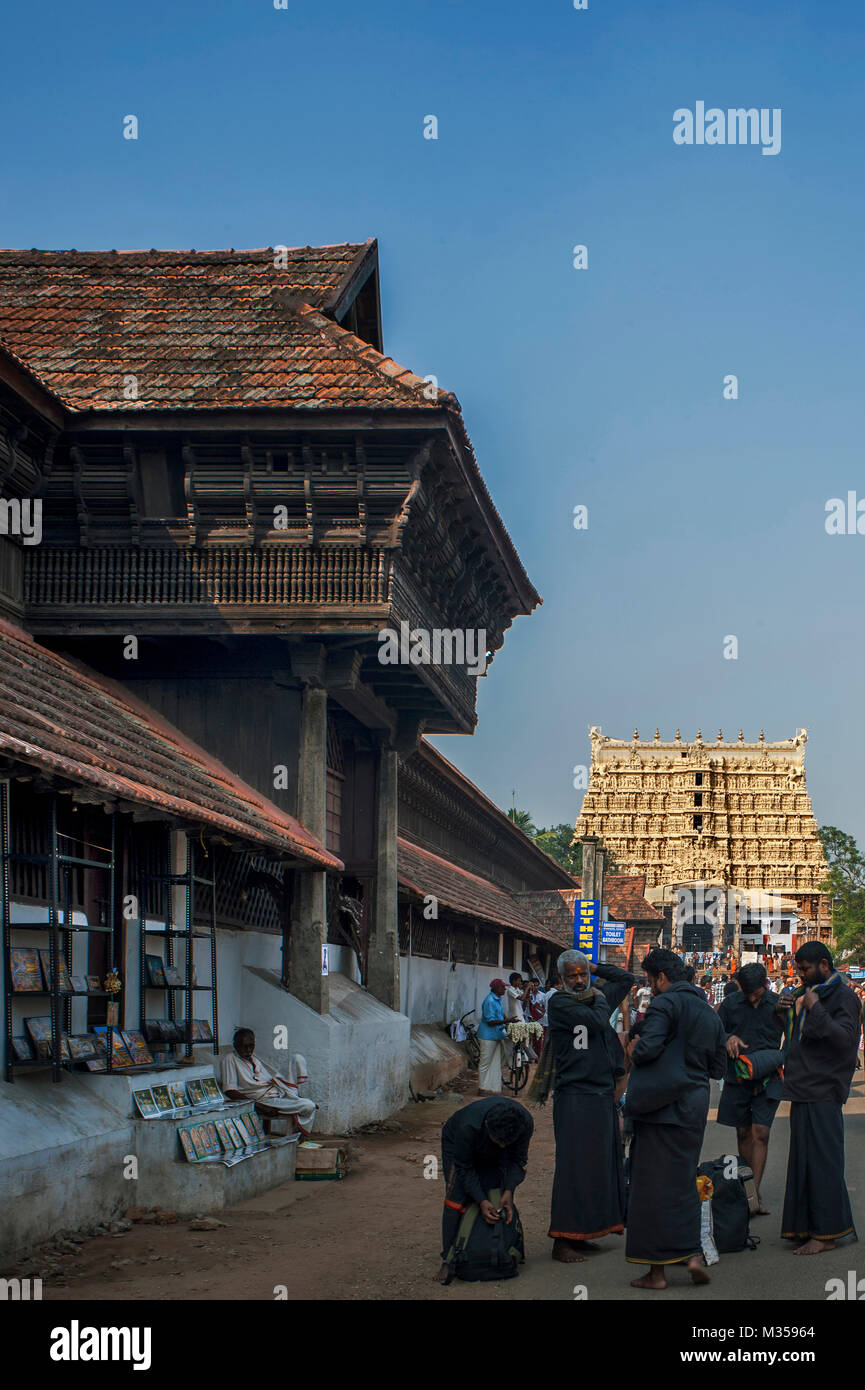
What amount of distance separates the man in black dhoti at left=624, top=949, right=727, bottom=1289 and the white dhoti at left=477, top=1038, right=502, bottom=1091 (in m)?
11.9

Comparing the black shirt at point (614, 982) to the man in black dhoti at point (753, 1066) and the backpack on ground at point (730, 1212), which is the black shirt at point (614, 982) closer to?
the backpack on ground at point (730, 1212)

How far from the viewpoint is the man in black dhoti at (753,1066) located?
1033 centimetres

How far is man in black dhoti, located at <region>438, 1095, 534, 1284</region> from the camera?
8.04 metres

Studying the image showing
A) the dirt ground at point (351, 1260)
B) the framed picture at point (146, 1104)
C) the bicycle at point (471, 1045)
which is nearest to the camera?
the dirt ground at point (351, 1260)

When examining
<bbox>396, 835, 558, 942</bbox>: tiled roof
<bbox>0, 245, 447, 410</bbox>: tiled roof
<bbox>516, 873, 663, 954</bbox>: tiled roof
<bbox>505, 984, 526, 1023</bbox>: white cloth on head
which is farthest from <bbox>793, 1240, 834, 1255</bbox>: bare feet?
<bbox>516, 873, 663, 954</bbox>: tiled roof

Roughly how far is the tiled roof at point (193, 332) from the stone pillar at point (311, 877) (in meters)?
2.79

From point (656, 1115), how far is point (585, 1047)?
87 centimetres

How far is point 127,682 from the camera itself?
15914 mm

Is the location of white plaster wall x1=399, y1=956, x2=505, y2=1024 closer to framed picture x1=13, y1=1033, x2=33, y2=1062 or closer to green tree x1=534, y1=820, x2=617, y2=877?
framed picture x1=13, y1=1033, x2=33, y2=1062

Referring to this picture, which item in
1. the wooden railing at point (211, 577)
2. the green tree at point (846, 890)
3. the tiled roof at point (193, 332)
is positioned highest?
the tiled roof at point (193, 332)

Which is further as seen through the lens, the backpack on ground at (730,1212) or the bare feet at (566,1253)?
the backpack on ground at (730,1212)

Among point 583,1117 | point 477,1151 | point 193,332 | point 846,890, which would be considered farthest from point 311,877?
point 846,890

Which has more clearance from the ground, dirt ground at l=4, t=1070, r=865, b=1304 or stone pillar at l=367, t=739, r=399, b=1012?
stone pillar at l=367, t=739, r=399, b=1012

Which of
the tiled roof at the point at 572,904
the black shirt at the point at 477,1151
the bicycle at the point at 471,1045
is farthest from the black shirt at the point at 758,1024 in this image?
the tiled roof at the point at 572,904
